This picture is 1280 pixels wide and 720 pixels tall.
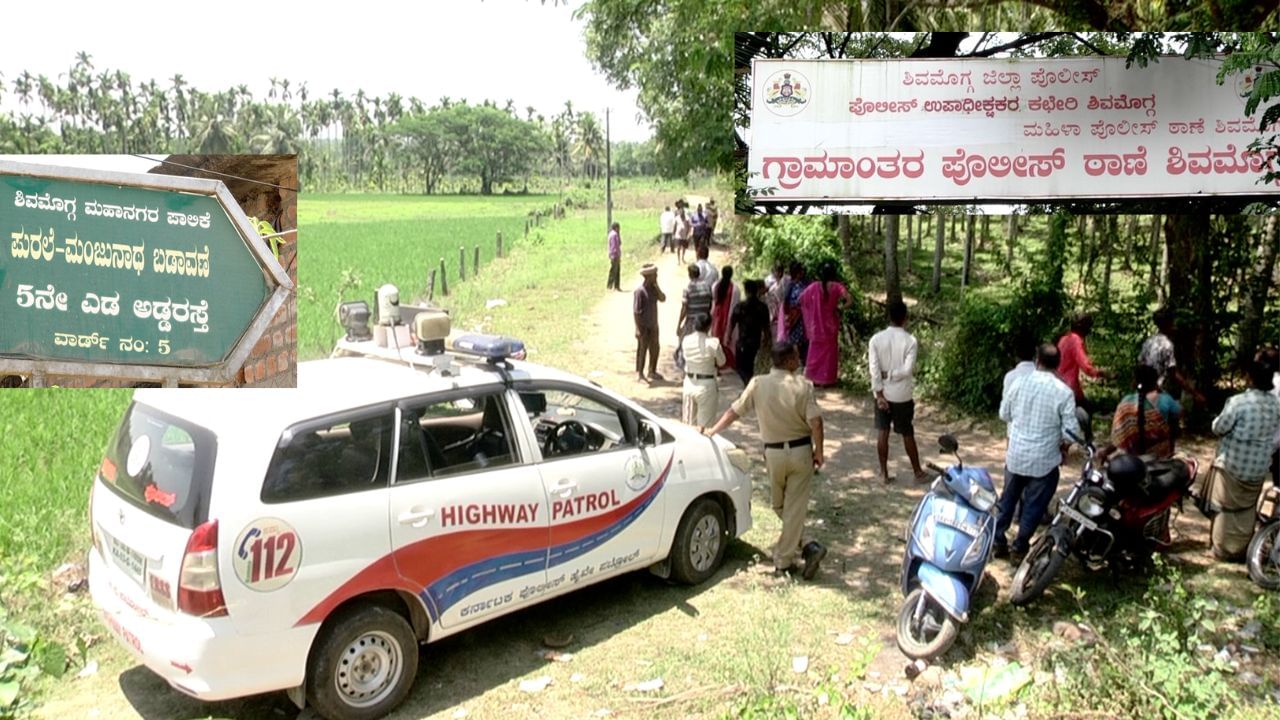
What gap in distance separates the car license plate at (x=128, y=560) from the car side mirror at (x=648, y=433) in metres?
2.65

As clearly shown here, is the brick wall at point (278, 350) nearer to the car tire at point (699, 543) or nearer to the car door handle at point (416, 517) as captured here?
the car door handle at point (416, 517)

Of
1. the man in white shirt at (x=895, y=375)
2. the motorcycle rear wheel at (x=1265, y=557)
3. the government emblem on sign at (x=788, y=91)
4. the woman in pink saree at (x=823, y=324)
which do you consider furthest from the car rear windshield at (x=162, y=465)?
the woman in pink saree at (x=823, y=324)

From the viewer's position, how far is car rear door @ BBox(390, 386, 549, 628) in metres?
4.79

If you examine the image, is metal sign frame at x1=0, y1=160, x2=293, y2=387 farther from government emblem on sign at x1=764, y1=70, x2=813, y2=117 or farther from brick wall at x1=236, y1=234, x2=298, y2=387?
government emblem on sign at x1=764, y1=70, x2=813, y2=117

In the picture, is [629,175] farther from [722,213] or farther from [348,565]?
[348,565]

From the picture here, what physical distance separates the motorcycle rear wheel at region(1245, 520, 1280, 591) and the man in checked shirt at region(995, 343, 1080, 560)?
3.95ft

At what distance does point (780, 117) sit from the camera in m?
7.39

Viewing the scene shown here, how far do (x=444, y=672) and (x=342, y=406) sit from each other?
1.54 m

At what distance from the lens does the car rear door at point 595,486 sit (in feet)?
17.8

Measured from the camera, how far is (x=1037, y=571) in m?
5.72

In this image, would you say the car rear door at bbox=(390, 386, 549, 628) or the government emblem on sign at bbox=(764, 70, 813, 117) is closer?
the car rear door at bbox=(390, 386, 549, 628)

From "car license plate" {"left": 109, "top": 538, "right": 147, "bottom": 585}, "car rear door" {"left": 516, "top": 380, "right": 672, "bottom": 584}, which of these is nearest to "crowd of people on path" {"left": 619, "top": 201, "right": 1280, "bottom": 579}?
"car rear door" {"left": 516, "top": 380, "right": 672, "bottom": 584}

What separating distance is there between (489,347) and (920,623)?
2.66 m

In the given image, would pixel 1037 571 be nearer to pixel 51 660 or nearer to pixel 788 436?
pixel 788 436
